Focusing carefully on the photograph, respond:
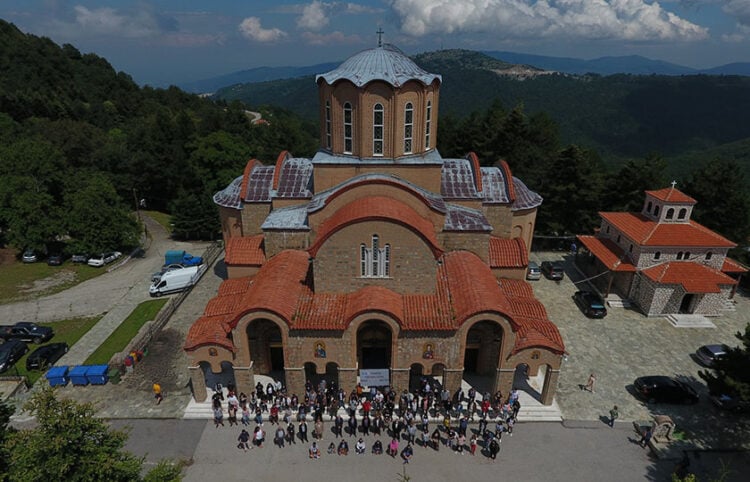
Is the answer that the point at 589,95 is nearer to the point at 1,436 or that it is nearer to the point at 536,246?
the point at 536,246

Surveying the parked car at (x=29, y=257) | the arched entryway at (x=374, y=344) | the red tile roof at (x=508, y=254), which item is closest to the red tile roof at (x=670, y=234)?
the red tile roof at (x=508, y=254)

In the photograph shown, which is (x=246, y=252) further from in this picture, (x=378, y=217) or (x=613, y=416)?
(x=613, y=416)

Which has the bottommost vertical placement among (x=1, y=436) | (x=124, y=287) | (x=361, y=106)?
(x=124, y=287)

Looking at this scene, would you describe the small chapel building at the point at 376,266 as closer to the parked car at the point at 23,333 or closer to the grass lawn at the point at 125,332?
the grass lawn at the point at 125,332

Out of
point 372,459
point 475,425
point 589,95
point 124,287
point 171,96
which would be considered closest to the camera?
point 372,459

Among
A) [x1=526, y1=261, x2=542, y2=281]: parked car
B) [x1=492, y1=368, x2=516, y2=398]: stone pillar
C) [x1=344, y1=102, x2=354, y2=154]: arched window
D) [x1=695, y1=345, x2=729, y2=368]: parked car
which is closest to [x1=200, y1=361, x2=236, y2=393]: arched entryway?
[x1=492, y1=368, x2=516, y2=398]: stone pillar

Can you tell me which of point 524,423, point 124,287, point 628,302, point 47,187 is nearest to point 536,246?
point 628,302

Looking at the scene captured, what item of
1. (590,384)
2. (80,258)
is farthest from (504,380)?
(80,258)
